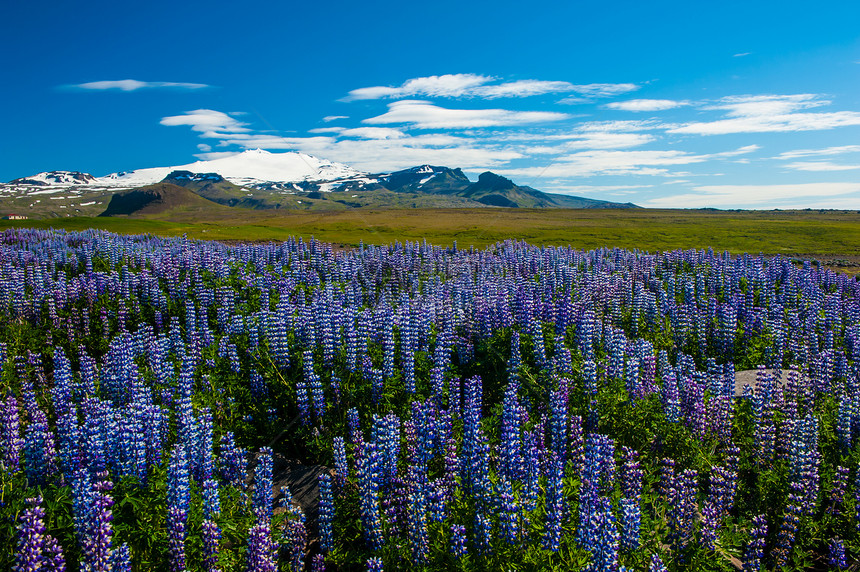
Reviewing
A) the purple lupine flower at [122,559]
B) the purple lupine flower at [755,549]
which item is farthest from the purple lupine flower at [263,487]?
the purple lupine flower at [755,549]

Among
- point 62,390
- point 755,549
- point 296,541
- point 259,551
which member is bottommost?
point 755,549

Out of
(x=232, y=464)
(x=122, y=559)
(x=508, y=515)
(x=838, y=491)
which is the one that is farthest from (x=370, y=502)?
(x=838, y=491)

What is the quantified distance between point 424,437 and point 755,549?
11.7 feet

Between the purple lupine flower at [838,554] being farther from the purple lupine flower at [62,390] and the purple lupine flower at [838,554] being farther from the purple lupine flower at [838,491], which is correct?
the purple lupine flower at [62,390]

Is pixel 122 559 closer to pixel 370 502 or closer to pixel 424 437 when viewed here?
pixel 370 502

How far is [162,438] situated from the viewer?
6.64 meters

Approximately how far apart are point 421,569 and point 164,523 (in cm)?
267

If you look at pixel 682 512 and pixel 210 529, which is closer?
pixel 210 529

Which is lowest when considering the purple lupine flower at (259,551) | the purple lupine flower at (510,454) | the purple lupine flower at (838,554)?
the purple lupine flower at (838,554)

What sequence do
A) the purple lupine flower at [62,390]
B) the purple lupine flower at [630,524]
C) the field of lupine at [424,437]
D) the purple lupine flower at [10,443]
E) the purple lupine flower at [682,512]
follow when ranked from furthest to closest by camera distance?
the purple lupine flower at [62,390]
the purple lupine flower at [10,443]
the purple lupine flower at [682,512]
the field of lupine at [424,437]
the purple lupine flower at [630,524]

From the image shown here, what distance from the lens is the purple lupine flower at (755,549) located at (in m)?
5.06

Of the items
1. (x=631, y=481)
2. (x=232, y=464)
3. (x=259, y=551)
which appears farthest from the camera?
(x=232, y=464)

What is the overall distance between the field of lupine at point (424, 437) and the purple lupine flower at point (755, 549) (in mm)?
48

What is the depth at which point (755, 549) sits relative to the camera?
203 inches
